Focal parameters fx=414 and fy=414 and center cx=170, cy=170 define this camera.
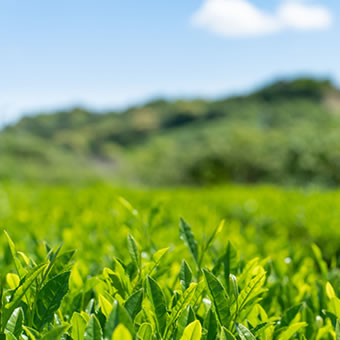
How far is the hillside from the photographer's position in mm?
20484

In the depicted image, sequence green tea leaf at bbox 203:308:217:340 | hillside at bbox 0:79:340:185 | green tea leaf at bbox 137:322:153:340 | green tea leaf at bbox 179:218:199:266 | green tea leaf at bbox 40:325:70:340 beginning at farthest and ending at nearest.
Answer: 1. hillside at bbox 0:79:340:185
2. green tea leaf at bbox 179:218:199:266
3. green tea leaf at bbox 203:308:217:340
4. green tea leaf at bbox 137:322:153:340
5. green tea leaf at bbox 40:325:70:340

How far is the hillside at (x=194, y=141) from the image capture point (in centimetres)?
2048

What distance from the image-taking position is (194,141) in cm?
6644

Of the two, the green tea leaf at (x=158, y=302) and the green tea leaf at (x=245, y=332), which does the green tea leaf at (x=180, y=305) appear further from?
the green tea leaf at (x=245, y=332)

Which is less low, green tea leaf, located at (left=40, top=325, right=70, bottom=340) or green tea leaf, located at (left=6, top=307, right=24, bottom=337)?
green tea leaf, located at (left=40, top=325, right=70, bottom=340)

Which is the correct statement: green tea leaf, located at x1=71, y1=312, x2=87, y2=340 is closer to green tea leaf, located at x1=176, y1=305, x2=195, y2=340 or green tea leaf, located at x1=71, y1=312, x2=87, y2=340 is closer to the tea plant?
the tea plant

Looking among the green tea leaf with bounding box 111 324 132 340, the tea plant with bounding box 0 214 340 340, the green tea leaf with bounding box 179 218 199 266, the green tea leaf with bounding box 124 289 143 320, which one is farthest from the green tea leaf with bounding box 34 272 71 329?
the green tea leaf with bounding box 179 218 199 266

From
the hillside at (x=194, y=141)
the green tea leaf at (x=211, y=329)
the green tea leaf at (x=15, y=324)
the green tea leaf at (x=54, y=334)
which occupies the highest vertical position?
the green tea leaf at (x=54, y=334)

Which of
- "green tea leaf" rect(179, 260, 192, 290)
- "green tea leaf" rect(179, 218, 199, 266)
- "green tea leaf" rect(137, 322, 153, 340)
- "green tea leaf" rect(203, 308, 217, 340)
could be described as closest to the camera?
"green tea leaf" rect(137, 322, 153, 340)

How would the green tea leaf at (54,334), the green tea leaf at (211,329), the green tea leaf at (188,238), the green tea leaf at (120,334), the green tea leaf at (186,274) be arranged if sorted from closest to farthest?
the green tea leaf at (120,334)
the green tea leaf at (54,334)
the green tea leaf at (211,329)
the green tea leaf at (186,274)
the green tea leaf at (188,238)

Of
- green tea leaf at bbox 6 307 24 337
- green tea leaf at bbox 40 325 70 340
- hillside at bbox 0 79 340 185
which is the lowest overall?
hillside at bbox 0 79 340 185

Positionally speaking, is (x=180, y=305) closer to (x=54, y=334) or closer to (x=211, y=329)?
(x=211, y=329)

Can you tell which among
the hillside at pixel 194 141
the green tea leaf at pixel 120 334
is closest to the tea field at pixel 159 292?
the green tea leaf at pixel 120 334

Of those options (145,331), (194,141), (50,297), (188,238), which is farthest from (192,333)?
(194,141)
